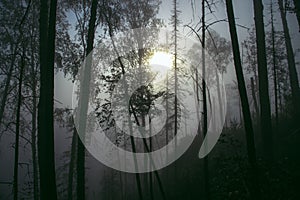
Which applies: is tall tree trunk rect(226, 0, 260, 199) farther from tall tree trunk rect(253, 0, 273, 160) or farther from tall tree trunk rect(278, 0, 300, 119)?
tall tree trunk rect(278, 0, 300, 119)

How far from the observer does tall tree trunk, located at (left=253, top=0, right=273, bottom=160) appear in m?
8.37

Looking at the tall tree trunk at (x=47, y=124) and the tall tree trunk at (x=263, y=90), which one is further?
the tall tree trunk at (x=263, y=90)

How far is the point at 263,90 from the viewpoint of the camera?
8883mm

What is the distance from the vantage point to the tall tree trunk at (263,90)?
8.37 m

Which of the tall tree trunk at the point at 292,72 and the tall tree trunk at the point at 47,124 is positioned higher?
the tall tree trunk at the point at 292,72

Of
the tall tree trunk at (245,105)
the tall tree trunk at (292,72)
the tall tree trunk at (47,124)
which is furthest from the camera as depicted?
the tall tree trunk at (292,72)

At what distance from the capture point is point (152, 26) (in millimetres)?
15930

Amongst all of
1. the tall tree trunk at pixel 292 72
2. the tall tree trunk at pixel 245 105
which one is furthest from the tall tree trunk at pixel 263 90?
the tall tree trunk at pixel 292 72

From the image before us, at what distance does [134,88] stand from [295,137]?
7.12 metres

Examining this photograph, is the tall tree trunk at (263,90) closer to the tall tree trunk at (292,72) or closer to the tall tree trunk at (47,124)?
the tall tree trunk at (292,72)

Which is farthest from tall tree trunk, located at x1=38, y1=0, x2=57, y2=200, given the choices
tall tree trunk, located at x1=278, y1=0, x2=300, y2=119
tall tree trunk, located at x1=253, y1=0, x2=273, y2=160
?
tall tree trunk, located at x1=278, y1=0, x2=300, y2=119

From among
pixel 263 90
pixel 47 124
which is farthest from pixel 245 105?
pixel 47 124

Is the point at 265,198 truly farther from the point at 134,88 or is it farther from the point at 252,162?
the point at 134,88

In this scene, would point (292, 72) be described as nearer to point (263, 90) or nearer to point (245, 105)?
point (263, 90)
